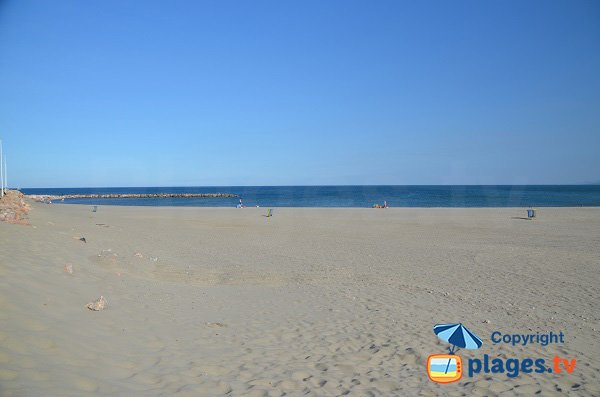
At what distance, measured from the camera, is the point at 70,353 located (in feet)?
13.8

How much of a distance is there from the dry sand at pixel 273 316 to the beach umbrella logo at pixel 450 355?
125 mm

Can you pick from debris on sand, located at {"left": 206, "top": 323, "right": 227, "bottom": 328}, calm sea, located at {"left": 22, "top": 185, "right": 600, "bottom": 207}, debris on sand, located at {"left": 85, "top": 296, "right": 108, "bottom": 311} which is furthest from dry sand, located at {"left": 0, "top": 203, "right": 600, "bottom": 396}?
calm sea, located at {"left": 22, "top": 185, "right": 600, "bottom": 207}

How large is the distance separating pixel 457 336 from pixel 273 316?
3208mm

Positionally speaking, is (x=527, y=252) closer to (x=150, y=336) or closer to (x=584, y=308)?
(x=584, y=308)

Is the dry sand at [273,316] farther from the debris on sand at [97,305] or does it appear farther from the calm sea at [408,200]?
the calm sea at [408,200]

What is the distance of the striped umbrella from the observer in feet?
18.5

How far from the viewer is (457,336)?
601cm

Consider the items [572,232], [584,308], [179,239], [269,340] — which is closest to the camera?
[269,340]

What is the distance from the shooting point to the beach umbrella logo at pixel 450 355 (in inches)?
186

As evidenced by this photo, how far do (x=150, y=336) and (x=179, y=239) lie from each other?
12.1 m

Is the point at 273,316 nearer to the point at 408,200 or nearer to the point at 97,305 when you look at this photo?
the point at 97,305

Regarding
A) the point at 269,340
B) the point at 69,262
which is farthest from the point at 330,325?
the point at 69,262

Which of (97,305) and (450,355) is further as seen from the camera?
(97,305)

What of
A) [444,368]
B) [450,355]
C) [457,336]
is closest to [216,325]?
[444,368]
